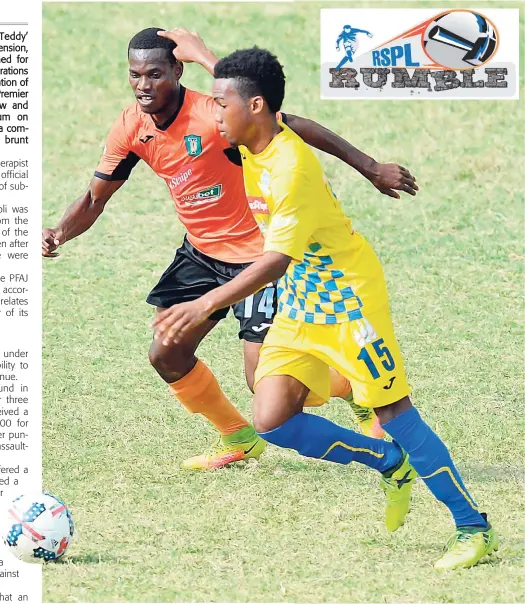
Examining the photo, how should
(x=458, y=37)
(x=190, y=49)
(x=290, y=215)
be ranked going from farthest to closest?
(x=458, y=37) → (x=190, y=49) → (x=290, y=215)

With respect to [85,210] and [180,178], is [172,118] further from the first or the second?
[85,210]

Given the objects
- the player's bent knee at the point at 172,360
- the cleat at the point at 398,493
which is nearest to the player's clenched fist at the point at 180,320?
the cleat at the point at 398,493

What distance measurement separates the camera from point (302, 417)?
576 cm

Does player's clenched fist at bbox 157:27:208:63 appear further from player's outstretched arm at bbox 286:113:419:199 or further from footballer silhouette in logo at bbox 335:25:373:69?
footballer silhouette in logo at bbox 335:25:373:69

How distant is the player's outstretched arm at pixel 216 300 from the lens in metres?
5.07

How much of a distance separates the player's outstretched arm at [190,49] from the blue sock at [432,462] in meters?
2.15

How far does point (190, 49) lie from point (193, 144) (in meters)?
0.53

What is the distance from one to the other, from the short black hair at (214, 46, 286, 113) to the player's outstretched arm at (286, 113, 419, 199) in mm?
871

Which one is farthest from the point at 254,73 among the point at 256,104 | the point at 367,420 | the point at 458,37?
the point at 458,37

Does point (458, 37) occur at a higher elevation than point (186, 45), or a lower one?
higher

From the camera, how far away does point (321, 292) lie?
18.4 feet

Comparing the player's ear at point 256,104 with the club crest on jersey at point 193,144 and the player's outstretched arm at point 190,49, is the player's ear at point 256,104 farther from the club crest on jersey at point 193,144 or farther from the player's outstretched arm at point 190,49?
the club crest on jersey at point 193,144

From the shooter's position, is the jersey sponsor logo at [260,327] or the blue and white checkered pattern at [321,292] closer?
the blue and white checkered pattern at [321,292]

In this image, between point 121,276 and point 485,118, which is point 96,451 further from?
point 485,118
